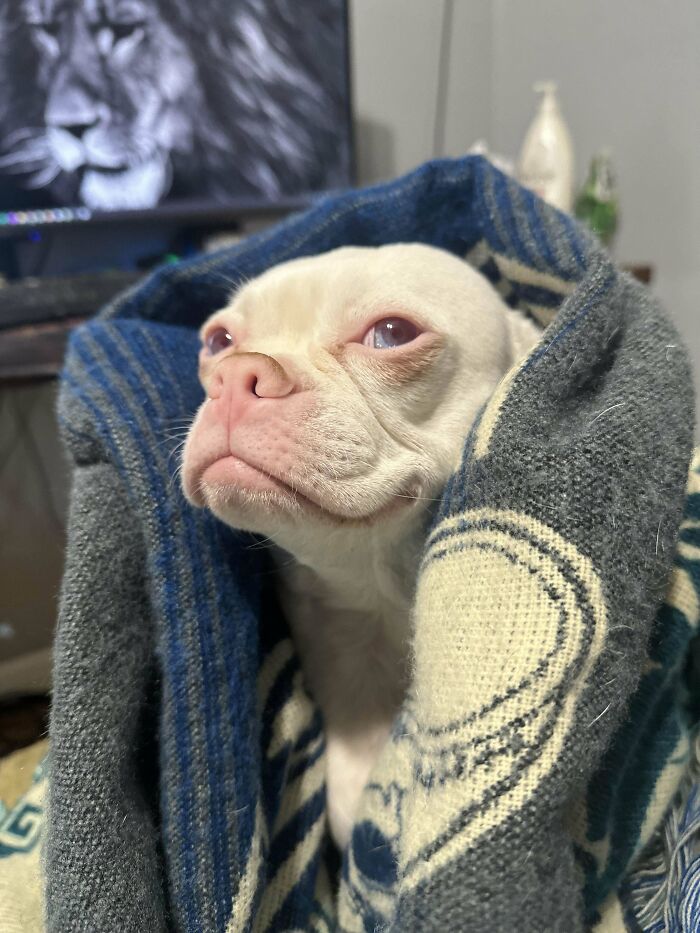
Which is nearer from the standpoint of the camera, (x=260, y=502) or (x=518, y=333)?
(x=260, y=502)

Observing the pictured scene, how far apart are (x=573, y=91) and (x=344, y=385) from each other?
162 centimetres

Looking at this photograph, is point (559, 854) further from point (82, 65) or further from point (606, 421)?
point (82, 65)

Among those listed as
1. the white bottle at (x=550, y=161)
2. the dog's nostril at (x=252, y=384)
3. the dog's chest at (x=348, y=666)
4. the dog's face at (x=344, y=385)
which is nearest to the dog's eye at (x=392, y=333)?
the dog's face at (x=344, y=385)

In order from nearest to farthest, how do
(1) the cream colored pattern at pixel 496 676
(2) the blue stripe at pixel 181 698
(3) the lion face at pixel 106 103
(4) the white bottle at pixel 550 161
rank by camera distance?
(1) the cream colored pattern at pixel 496 676 < (2) the blue stripe at pixel 181 698 < (3) the lion face at pixel 106 103 < (4) the white bottle at pixel 550 161

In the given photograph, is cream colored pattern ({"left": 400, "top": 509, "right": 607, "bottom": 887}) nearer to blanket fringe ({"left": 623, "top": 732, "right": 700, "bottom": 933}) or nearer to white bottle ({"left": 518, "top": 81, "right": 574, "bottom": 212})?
blanket fringe ({"left": 623, "top": 732, "right": 700, "bottom": 933})

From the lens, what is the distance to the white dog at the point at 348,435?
0.47 meters

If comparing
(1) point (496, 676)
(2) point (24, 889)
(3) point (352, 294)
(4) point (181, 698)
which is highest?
(3) point (352, 294)

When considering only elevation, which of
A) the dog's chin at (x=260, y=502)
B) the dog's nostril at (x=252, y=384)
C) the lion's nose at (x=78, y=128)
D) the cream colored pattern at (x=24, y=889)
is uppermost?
the dog's nostril at (x=252, y=384)

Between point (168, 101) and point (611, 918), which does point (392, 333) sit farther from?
point (168, 101)

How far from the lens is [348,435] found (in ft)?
1.57

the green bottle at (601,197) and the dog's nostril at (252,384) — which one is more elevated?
the dog's nostril at (252,384)

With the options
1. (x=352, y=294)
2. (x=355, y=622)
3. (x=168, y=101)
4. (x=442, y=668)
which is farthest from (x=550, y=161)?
(x=442, y=668)

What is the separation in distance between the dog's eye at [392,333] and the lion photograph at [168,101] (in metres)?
1.08

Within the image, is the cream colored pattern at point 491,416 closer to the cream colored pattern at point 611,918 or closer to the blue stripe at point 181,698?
the blue stripe at point 181,698
